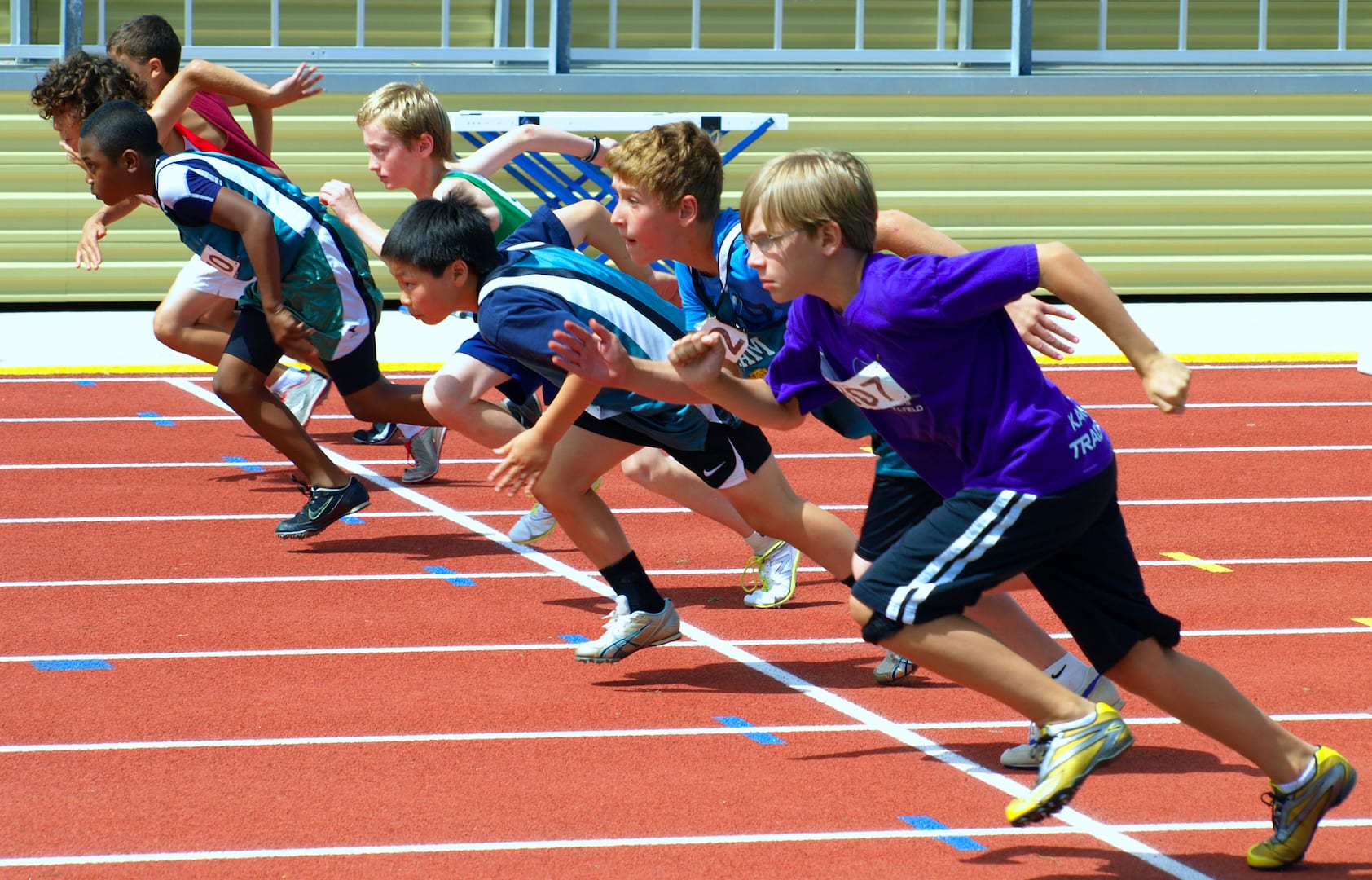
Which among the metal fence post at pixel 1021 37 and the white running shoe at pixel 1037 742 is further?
the metal fence post at pixel 1021 37

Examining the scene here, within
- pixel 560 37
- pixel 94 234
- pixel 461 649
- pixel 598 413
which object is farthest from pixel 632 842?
pixel 560 37

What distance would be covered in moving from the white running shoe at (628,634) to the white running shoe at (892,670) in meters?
0.60

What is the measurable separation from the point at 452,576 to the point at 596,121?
628 centimetres

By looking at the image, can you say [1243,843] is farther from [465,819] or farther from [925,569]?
[465,819]

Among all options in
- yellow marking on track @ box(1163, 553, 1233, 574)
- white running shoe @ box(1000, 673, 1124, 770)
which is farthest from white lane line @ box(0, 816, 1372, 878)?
yellow marking on track @ box(1163, 553, 1233, 574)

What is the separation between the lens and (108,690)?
15.3ft

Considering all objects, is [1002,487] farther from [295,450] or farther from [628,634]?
[295,450]

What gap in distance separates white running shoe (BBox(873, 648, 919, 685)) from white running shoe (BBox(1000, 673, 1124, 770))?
0.60 metres

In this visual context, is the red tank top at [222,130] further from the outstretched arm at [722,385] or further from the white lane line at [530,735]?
the outstretched arm at [722,385]

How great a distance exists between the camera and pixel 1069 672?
13.8 feet

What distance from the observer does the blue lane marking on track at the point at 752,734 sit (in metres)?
4.26

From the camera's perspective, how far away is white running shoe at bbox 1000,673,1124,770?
395 centimetres

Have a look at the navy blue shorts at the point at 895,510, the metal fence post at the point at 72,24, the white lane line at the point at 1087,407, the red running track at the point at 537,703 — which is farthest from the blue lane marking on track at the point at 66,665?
the metal fence post at the point at 72,24

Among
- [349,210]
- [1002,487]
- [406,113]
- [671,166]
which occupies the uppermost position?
[406,113]
